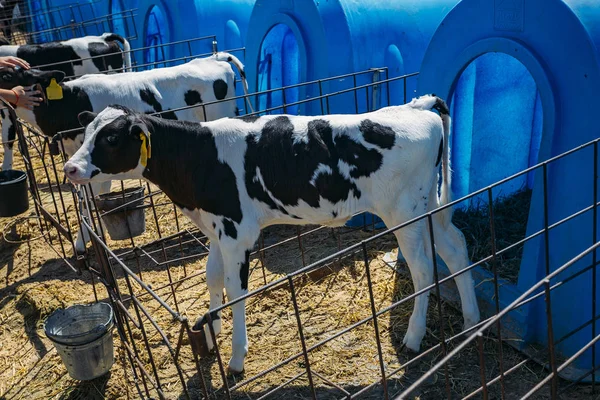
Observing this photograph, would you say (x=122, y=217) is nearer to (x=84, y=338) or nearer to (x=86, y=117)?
(x=86, y=117)

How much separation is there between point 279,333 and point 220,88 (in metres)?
4.23

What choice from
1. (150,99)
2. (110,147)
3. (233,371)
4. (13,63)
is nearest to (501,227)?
(233,371)

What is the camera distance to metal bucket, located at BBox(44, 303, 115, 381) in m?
4.93

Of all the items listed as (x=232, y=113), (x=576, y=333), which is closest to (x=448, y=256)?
(x=576, y=333)

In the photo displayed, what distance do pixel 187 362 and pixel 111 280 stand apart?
1.36 meters

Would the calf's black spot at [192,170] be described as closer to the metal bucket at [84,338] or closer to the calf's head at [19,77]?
the metal bucket at [84,338]

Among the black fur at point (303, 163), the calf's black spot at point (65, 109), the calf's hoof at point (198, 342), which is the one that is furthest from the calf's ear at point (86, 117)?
the calf's hoof at point (198, 342)

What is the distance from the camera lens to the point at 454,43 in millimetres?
5664

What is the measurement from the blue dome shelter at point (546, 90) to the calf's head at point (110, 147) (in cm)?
279

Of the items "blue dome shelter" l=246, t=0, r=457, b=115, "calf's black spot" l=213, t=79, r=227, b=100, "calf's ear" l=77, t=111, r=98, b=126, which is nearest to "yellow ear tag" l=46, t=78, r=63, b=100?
"calf's black spot" l=213, t=79, r=227, b=100

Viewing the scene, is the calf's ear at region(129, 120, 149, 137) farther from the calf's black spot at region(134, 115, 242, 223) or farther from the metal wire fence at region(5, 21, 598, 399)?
the metal wire fence at region(5, 21, 598, 399)

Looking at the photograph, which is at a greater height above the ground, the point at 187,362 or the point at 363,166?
the point at 363,166

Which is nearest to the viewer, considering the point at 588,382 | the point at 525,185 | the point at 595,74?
the point at 595,74

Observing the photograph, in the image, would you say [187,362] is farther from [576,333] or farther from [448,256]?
[576,333]
